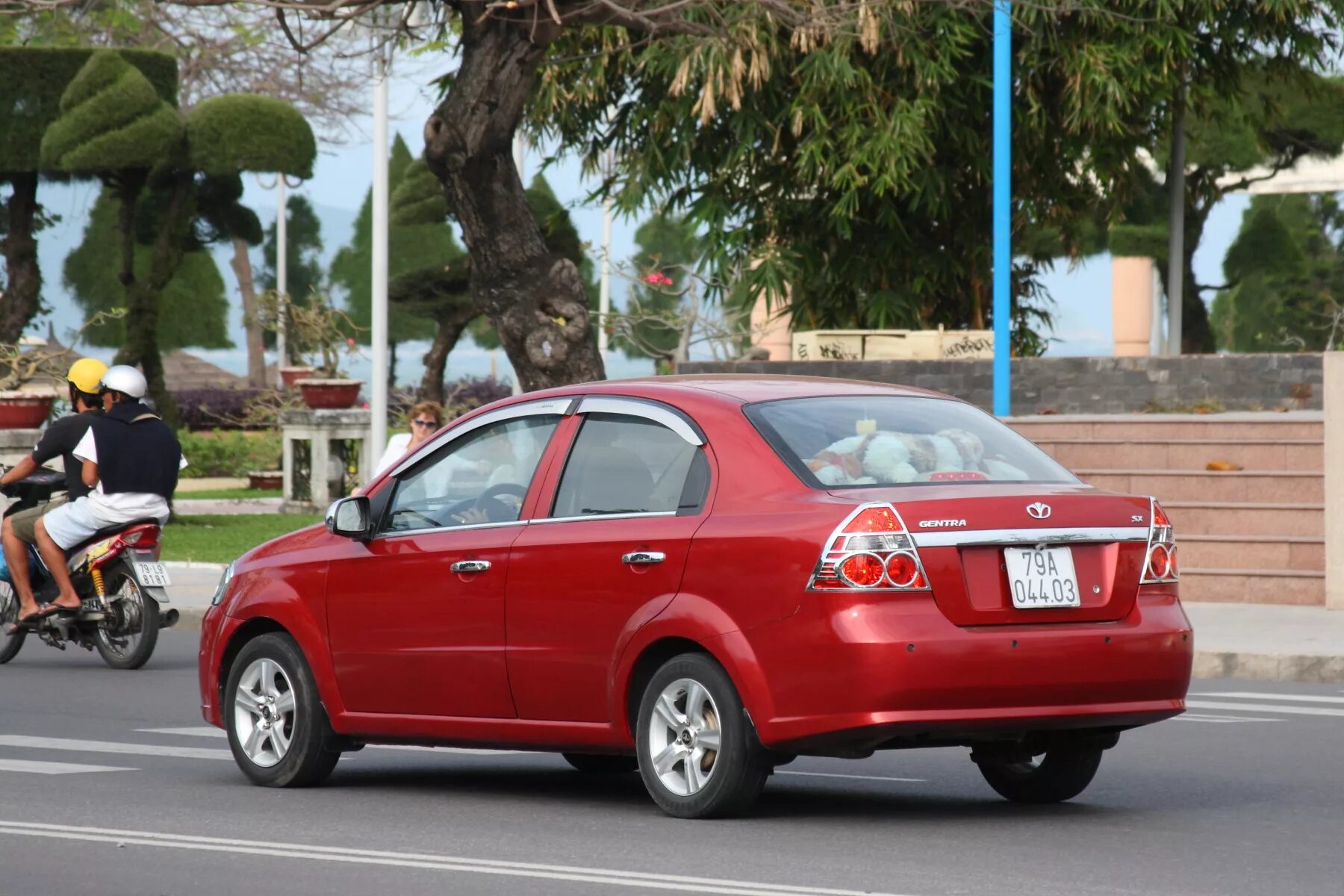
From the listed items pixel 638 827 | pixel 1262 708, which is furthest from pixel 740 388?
pixel 1262 708

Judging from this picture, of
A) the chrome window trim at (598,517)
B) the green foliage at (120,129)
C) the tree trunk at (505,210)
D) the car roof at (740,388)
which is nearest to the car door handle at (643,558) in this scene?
the chrome window trim at (598,517)

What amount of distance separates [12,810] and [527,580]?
2.13m

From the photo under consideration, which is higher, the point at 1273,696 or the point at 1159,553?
the point at 1159,553

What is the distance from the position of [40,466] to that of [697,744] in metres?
7.75

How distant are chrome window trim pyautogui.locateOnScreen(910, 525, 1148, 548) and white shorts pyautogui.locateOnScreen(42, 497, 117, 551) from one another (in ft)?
26.0

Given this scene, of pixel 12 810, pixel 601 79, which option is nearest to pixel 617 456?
pixel 12 810

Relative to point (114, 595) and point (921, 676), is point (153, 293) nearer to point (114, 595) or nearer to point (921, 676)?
point (114, 595)

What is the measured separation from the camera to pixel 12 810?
841cm

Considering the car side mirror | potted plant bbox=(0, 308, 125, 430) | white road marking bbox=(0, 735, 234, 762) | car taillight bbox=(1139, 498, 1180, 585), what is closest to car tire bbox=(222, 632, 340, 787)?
the car side mirror

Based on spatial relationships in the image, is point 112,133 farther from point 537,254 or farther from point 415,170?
point 537,254

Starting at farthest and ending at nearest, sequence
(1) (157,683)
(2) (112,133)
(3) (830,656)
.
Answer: (2) (112,133) → (1) (157,683) → (3) (830,656)

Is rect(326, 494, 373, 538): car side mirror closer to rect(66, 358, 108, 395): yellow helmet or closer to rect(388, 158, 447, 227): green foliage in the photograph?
rect(66, 358, 108, 395): yellow helmet

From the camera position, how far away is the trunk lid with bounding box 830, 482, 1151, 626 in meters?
7.38

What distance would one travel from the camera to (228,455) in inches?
1460
